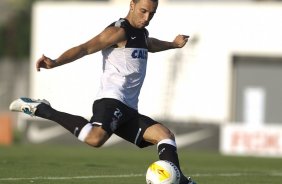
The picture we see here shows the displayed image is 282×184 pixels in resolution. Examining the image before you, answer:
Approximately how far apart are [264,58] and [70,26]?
8643mm

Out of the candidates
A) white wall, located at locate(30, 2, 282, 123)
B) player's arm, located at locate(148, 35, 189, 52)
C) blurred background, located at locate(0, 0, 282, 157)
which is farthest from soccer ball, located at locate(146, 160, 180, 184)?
white wall, located at locate(30, 2, 282, 123)

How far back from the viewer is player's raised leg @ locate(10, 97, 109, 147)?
12.5 meters

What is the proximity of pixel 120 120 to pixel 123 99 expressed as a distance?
10.6 inches

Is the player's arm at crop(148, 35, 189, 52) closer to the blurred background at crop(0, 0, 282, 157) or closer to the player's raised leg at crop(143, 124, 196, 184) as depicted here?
the player's raised leg at crop(143, 124, 196, 184)

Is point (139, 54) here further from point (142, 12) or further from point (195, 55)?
point (195, 55)

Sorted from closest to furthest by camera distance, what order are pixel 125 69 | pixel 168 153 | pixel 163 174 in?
pixel 163 174
pixel 168 153
pixel 125 69

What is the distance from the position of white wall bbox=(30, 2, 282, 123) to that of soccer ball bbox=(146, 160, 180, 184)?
29.6m

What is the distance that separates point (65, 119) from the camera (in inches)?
505

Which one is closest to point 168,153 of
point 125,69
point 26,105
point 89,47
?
point 125,69

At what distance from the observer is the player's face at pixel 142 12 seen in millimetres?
12852

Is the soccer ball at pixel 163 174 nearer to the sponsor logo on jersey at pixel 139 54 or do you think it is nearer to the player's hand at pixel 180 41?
the sponsor logo on jersey at pixel 139 54

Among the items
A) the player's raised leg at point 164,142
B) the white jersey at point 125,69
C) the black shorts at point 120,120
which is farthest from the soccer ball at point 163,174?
the white jersey at point 125,69

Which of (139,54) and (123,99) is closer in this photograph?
(123,99)

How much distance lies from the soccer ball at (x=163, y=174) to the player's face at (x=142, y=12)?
5.99ft
